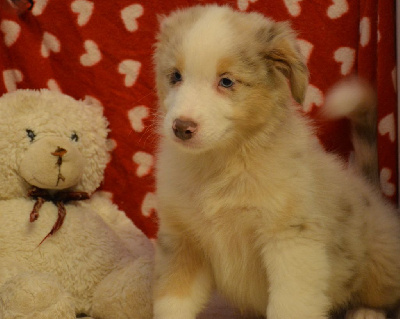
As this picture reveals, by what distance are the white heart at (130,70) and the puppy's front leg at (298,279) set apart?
4.58ft

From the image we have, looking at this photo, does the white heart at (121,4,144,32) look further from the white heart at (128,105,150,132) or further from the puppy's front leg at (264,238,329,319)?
the puppy's front leg at (264,238,329,319)

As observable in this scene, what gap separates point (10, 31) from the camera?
3.06 metres

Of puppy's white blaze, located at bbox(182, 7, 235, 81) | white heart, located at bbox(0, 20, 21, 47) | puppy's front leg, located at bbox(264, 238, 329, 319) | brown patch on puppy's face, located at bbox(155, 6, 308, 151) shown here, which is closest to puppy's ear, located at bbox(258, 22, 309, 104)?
brown patch on puppy's face, located at bbox(155, 6, 308, 151)

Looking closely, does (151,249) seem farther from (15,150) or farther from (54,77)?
(54,77)

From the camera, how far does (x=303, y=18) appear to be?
2.95 metres

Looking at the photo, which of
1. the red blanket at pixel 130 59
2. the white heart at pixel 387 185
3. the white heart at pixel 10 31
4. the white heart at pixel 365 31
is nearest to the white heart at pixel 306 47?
the red blanket at pixel 130 59

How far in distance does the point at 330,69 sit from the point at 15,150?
1.53 metres

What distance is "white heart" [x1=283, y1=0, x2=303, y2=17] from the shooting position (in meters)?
2.95

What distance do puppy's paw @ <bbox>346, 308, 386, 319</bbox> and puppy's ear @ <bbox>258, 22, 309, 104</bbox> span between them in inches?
35.2

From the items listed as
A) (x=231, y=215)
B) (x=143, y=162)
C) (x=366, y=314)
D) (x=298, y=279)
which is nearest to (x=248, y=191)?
(x=231, y=215)

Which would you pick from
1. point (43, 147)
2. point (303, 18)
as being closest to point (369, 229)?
point (303, 18)

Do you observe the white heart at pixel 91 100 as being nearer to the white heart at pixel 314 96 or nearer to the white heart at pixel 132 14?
the white heart at pixel 132 14

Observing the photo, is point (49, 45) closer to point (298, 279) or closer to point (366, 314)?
point (298, 279)

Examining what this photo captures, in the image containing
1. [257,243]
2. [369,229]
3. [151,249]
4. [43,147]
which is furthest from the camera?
[151,249]
